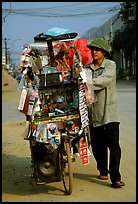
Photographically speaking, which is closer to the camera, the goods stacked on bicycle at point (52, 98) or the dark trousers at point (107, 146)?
the goods stacked on bicycle at point (52, 98)

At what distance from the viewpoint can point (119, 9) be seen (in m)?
48.8

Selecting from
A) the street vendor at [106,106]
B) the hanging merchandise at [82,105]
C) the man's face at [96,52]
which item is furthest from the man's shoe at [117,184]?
the man's face at [96,52]

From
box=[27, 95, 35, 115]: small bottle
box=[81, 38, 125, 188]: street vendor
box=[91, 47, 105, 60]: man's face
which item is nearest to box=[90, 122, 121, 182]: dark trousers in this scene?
box=[81, 38, 125, 188]: street vendor

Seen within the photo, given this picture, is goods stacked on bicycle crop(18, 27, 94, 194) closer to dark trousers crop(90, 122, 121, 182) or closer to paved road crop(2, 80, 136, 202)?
paved road crop(2, 80, 136, 202)

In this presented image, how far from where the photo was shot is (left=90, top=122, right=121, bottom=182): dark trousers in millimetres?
5320

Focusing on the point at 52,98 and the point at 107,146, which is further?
the point at 107,146

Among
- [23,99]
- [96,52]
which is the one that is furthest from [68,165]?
[96,52]

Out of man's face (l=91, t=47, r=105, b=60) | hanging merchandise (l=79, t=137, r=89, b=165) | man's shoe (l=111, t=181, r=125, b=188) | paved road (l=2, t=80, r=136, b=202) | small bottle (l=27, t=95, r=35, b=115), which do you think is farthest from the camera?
man's face (l=91, t=47, r=105, b=60)

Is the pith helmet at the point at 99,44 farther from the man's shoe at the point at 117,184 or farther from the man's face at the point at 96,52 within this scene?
the man's shoe at the point at 117,184

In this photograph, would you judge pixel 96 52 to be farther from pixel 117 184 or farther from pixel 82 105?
pixel 117 184

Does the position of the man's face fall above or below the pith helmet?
below

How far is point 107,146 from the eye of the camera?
5543 mm

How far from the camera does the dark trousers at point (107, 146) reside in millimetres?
5320

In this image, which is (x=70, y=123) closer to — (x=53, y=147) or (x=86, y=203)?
(x=53, y=147)
